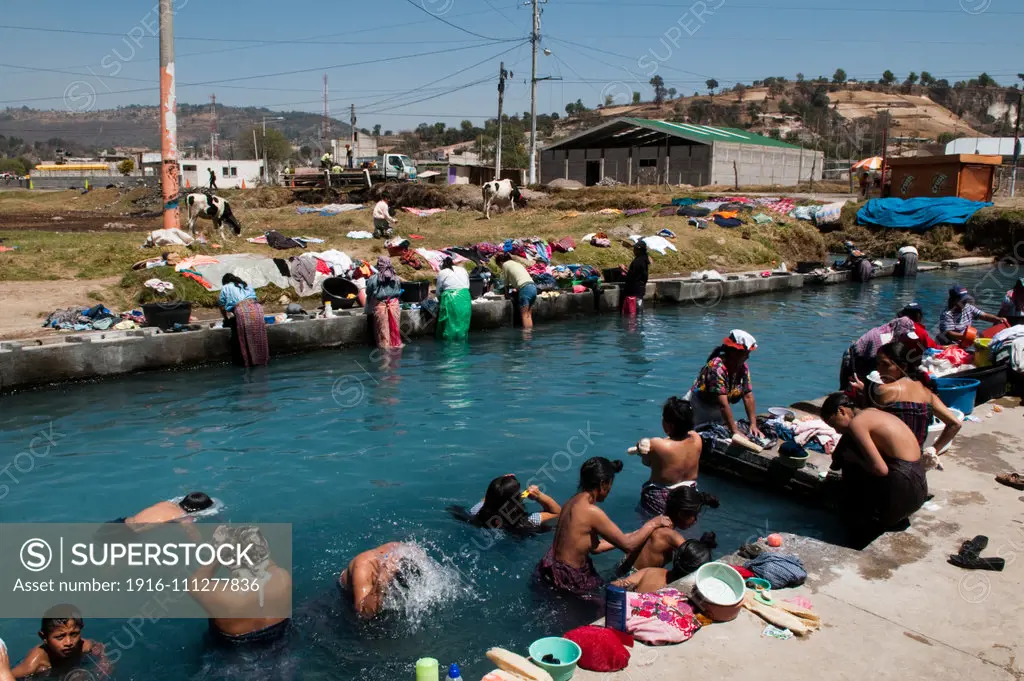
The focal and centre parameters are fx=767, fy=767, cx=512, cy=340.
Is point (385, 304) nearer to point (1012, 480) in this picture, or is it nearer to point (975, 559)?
point (1012, 480)

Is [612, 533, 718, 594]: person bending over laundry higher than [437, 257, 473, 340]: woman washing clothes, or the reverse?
[437, 257, 473, 340]: woman washing clothes

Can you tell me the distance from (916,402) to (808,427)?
5.71ft

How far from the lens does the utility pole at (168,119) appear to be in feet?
54.7

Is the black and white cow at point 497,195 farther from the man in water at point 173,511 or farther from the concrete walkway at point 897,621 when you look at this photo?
the concrete walkway at point 897,621

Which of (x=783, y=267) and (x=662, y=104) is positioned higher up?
(x=662, y=104)

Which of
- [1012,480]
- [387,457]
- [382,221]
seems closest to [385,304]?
[387,457]

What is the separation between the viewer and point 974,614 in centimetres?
461

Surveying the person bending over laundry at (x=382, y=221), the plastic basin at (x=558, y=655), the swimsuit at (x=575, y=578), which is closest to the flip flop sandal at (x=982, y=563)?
the swimsuit at (x=575, y=578)

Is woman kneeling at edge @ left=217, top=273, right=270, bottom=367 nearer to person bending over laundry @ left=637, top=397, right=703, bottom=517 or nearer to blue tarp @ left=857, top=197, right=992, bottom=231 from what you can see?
person bending over laundry @ left=637, top=397, right=703, bottom=517

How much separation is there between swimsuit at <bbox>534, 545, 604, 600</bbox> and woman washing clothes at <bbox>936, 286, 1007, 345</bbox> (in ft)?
25.5

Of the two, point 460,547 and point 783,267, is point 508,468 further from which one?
point 783,267

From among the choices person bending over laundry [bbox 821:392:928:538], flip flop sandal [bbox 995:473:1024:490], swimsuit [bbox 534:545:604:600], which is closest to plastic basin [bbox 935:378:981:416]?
flip flop sandal [bbox 995:473:1024:490]

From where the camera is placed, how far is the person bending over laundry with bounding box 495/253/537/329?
1571cm

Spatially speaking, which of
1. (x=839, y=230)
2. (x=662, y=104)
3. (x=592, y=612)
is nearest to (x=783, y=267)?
(x=839, y=230)
